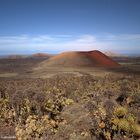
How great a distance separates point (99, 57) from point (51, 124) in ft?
206

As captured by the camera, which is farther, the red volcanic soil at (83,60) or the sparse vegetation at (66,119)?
the red volcanic soil at (83,60)

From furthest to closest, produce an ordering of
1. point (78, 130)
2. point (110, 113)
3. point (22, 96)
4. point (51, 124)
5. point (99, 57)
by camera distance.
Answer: point (99, 57) → point (22, 96) → point (110, 113) → point (51, 124) → point (78, 130)

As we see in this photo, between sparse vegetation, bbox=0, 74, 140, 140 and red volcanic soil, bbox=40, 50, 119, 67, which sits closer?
sparse vegetation, bbox=0, 74, 140, 140

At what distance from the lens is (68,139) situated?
1090 centimetres

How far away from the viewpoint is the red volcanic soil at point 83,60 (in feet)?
222

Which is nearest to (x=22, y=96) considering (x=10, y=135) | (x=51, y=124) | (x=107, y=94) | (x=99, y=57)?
(x=10, y=135)

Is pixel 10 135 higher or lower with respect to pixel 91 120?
lower

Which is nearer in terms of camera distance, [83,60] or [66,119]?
[66,119]

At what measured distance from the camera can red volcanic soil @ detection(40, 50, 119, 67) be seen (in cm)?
6769

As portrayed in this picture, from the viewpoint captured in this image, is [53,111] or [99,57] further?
[99,57]

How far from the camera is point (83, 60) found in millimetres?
70875

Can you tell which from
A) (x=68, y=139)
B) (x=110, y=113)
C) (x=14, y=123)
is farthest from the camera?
(x=14, y=123)

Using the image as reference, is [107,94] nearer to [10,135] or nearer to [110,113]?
[110,113]

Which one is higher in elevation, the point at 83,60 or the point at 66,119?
the point at 83,60
